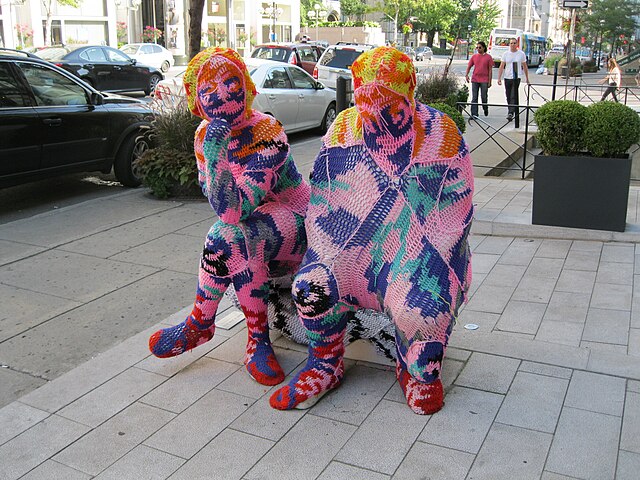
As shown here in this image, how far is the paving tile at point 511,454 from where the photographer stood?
9.45ft

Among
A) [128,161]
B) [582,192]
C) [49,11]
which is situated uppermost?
[49,11]

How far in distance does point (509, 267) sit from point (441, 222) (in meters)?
2.72

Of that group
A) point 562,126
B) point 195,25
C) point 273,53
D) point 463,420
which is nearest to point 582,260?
point 562,126

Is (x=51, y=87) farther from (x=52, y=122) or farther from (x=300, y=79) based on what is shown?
(x=300, y=79)

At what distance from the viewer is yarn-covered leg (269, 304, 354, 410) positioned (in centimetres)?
341

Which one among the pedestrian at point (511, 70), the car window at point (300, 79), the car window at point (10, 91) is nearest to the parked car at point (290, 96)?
the car window at point (300, 79)

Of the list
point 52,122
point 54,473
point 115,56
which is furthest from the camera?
point 115,56

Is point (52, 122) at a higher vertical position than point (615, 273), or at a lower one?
higher

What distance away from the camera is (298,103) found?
42.0 ft

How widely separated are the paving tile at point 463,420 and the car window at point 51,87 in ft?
20.9

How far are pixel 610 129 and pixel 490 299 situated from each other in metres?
2.37

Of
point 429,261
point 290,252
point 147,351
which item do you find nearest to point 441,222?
point 429,261

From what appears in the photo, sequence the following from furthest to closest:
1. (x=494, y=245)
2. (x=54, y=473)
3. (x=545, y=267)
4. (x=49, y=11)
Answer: (x=49, y=11), (x=494, y=245), (x=545, y=267), (x=54, y=473)

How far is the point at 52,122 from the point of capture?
26.0ft
